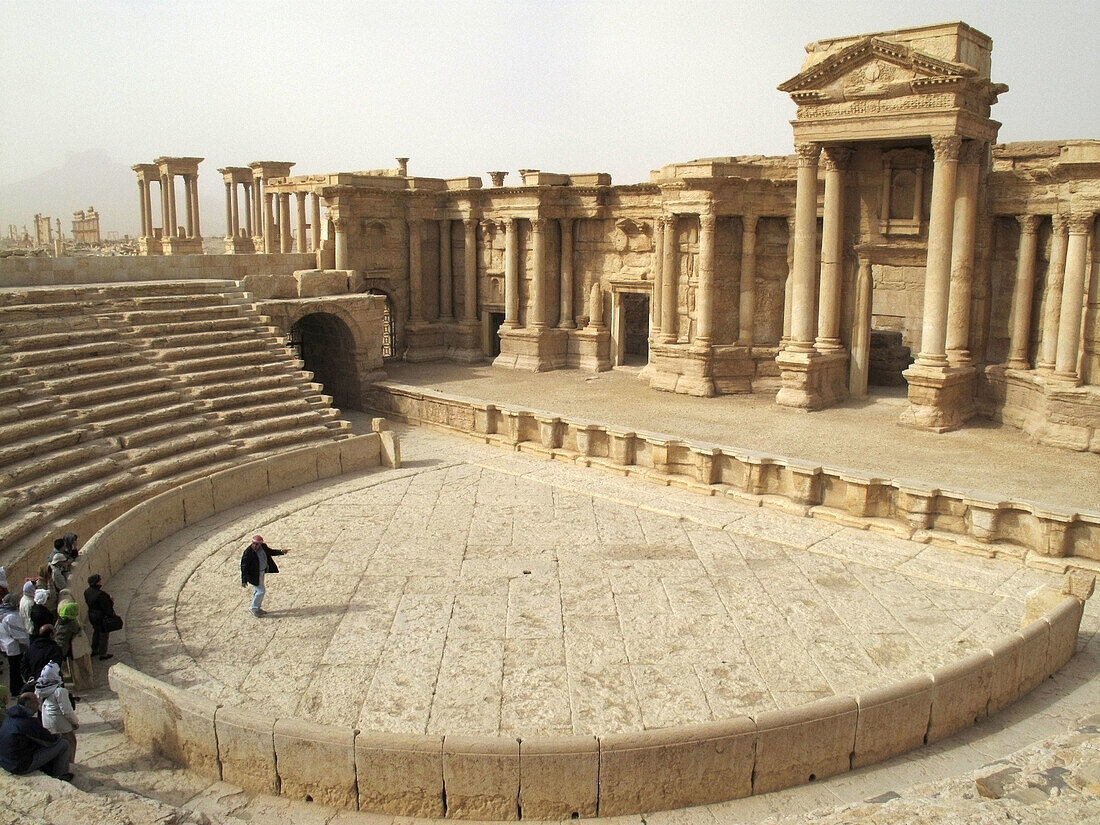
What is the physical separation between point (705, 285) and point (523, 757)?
55.3ft

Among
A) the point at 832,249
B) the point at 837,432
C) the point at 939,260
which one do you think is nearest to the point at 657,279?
the point at 832,249

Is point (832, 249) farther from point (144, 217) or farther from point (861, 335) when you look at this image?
point (144, 217)

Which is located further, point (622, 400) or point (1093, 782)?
point (622, 400)

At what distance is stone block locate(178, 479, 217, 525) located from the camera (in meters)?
14.1

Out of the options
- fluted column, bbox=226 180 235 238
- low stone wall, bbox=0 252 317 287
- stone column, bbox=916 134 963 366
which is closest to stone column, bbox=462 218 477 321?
low stone wall, bbox=0 252 317 287

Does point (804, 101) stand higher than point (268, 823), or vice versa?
point (804, 101)

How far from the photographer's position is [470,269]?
28.0 m

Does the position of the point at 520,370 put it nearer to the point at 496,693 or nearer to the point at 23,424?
the point at 23,424

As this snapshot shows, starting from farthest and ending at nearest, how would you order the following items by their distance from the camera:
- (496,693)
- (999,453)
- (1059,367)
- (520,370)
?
(520,370) → (1059,367) → (999,453) → (496,693)

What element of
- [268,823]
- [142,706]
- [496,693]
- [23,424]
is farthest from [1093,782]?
[23,424]

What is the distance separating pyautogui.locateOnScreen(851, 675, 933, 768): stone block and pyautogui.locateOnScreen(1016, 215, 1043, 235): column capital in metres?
13.4

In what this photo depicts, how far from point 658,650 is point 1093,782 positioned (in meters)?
4.33

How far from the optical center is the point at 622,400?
21.6 metres

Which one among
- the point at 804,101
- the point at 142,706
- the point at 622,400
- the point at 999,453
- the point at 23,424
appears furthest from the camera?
the point at 622,400
